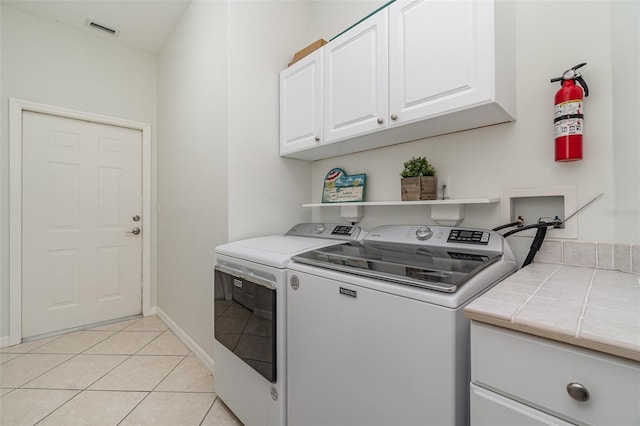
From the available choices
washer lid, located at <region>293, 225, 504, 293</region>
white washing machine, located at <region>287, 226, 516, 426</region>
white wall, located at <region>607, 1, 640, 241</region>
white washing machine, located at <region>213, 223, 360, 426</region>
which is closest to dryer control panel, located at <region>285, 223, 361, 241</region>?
white washing machine, located at <region>213, 223, 360, 426</region>

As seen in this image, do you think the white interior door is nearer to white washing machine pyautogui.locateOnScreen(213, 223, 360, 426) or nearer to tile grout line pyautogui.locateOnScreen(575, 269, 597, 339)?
white washing machine pyautogui.locateOnScreen(213, 223, 360, 426)

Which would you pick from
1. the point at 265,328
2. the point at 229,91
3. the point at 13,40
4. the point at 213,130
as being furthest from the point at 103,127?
the point at 265,328

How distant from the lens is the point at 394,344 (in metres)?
0.85

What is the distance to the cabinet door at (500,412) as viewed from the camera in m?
0.64

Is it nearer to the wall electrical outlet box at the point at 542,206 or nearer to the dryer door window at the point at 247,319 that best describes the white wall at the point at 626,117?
the wall electrical outlet box at the point at 542,206

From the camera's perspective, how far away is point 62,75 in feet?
8.36

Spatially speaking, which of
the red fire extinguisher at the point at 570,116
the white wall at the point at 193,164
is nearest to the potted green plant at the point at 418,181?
the red fire extinguisher at the point at 570,116

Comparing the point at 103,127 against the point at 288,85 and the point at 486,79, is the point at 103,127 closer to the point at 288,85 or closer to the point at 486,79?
the point at 288,85

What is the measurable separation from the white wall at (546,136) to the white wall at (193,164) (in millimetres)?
1378

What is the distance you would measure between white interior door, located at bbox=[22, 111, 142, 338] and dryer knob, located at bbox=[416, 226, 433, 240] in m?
2.89

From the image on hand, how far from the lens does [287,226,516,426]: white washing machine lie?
774mm

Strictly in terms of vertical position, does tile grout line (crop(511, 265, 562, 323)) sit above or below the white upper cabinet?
below

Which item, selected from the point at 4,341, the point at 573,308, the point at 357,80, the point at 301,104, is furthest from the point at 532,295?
the point at 4,341

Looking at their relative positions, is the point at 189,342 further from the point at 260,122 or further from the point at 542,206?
the point at 542,206
